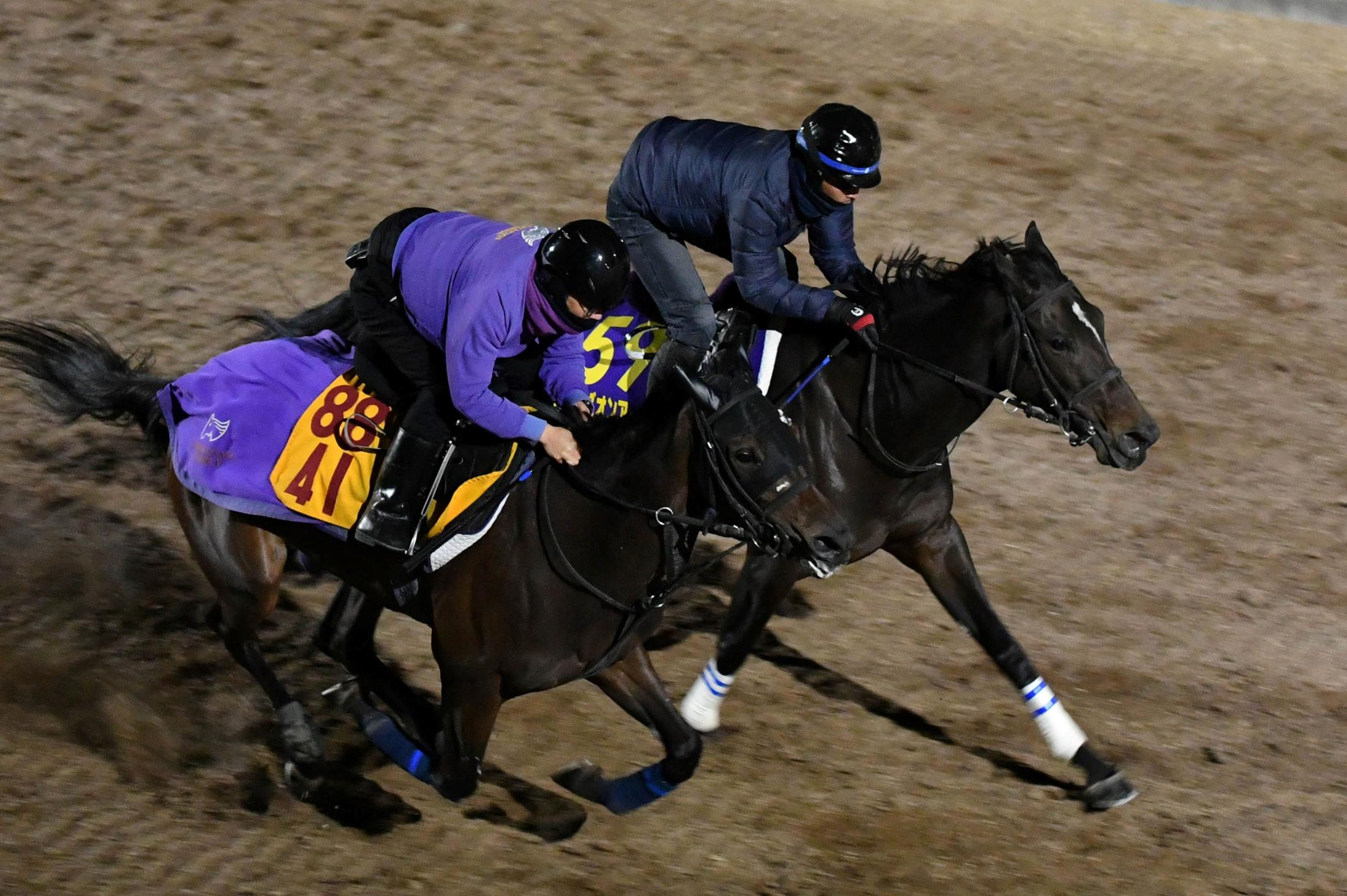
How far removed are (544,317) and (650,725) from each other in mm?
1563

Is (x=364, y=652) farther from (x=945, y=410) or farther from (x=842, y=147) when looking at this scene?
(x=842, y=147)

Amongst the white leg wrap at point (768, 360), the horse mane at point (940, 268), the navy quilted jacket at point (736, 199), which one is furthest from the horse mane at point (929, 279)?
the white leg wrap at point (768, 360)

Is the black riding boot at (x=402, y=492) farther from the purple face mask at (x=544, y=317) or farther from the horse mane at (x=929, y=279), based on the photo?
the horse mane at (x=929, y=279)

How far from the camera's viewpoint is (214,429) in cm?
546

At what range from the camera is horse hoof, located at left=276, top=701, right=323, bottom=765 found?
576 centimetres

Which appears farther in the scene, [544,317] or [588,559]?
[588,559]

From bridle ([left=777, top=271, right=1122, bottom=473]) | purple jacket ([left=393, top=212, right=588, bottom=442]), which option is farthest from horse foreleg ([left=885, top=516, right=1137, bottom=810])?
purple jacket ([left=393, top=212, right=588, bottom=442])

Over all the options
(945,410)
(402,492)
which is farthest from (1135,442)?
(402,492)

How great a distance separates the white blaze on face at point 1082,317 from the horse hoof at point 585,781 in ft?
8.19

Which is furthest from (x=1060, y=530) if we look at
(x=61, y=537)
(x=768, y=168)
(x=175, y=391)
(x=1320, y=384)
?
(x=61, y=537)

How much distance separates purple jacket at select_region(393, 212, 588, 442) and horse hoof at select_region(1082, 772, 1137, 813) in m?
2.82

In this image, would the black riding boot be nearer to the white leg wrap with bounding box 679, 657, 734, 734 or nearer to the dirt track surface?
the dirt track surface

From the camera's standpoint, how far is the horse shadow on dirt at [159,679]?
5699mm

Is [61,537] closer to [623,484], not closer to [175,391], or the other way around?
[175,391]
